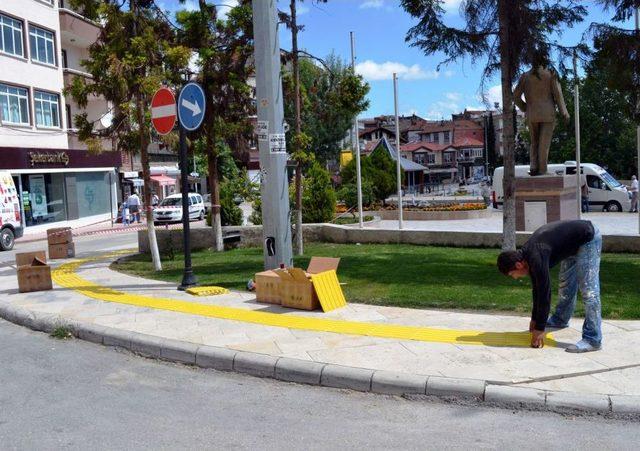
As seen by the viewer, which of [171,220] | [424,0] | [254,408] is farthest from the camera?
[171,220]

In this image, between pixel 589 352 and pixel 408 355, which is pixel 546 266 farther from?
pixel 408 355

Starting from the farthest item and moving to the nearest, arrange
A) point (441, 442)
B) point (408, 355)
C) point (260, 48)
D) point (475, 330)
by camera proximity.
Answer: point (260, 48) < point (475, 330) < point (408, 355) < point (441, 442)

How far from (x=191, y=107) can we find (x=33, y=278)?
Answer: 422cm

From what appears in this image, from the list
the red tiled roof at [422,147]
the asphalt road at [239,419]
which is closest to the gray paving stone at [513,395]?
the asphalt road at [239,419]

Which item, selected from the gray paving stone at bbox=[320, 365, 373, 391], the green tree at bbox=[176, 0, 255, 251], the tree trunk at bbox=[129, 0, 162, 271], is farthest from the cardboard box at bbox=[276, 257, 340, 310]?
the green tree at bbox=[176, 0, 255, 251]

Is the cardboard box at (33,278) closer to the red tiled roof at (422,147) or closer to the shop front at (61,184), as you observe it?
the shop front at (61,184)

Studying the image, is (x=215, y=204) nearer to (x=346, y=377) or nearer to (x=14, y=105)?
(x=346, y=377)

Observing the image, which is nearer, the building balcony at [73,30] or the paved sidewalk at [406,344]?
the paved sidewalk at [406,344]

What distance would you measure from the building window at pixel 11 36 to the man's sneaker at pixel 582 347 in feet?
107

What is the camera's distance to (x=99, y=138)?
14.5 metres

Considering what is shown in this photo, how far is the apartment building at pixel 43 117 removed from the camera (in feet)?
106

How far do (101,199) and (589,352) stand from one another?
1564 inches

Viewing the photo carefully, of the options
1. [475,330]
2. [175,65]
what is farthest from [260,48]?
[475,330]

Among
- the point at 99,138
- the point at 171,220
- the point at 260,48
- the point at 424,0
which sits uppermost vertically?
the point at 424,0
